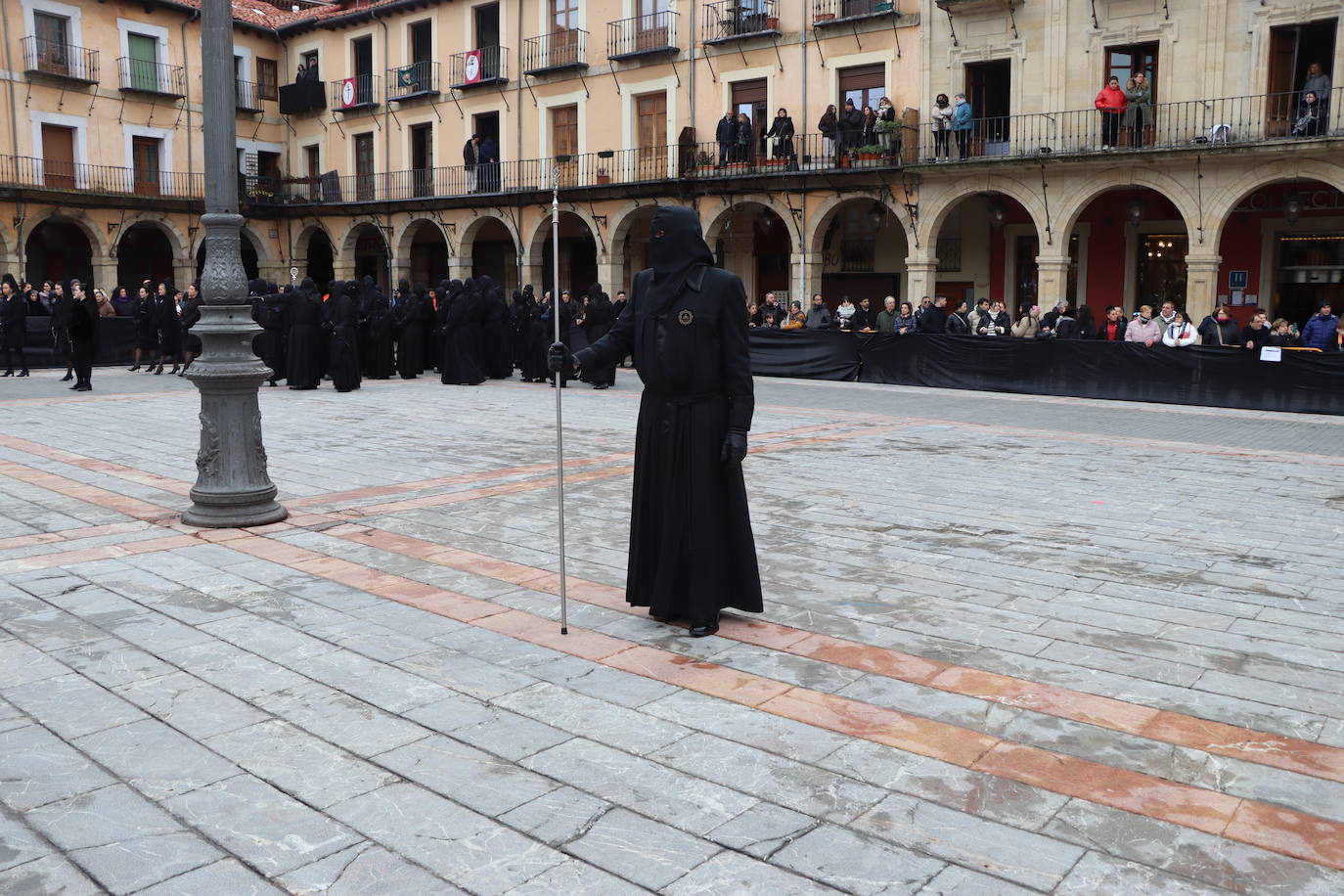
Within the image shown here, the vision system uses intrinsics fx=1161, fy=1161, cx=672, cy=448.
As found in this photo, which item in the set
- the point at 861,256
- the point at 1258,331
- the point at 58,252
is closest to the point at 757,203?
the point at 861,256

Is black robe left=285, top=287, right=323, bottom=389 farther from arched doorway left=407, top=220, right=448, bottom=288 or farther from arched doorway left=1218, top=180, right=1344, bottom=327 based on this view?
arched doorway left=407, top=220, right=448, bottom=288

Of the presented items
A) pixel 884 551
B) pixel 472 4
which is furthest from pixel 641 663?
pixel 472 4

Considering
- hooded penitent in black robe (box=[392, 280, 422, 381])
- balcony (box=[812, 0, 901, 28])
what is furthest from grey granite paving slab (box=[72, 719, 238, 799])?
balcony (box=[812, 0, 901, 28])

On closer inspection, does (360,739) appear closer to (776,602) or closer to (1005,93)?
(776,602)

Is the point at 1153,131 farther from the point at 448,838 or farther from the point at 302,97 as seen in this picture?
the point at 302,97

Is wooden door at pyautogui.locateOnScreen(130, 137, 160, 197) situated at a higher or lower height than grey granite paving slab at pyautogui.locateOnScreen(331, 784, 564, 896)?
higher

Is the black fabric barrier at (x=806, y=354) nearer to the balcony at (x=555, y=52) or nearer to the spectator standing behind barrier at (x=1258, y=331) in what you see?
the spectator standing behind barrier at (x=1258, y=331)

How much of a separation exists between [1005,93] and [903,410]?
1145 centimetres

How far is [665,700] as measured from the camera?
13.7ft

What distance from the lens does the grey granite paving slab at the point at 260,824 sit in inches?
119

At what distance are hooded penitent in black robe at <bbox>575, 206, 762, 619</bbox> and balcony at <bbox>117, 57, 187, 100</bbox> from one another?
32.5 meters

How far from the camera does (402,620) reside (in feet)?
16.9

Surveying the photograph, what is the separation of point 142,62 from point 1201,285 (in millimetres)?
28672

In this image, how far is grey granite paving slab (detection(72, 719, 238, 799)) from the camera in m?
3.44
